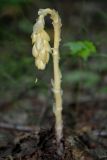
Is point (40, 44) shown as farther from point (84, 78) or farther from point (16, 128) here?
point (84, 78)

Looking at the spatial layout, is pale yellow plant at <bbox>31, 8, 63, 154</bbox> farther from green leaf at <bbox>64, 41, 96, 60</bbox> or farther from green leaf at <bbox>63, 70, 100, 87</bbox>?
green leaf at <bbox>63, 70, 100, 87</bbox>

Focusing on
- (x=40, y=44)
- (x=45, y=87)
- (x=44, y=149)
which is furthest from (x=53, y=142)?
(x=45, y=87)

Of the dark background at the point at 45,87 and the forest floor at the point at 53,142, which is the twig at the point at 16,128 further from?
the dark background at the point at 45,87

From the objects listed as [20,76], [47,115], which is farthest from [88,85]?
[47,115]

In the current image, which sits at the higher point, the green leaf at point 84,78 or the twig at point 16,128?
the green leaf at point 84,78

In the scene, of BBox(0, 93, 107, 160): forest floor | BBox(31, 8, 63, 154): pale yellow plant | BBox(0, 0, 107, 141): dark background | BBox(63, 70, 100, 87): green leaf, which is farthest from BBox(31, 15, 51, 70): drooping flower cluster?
BBox(63, 70, 100, 87): green leaf

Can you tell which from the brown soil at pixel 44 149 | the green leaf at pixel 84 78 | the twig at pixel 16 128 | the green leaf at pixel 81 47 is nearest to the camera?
the brown soil at pixel 44 149

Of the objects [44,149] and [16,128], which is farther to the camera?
[16,128]

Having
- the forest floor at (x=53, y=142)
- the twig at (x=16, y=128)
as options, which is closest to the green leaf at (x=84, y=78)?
the forest floor at (x=53, y=142)

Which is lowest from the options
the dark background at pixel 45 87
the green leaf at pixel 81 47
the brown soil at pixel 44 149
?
the brown soil at pixel 44 149

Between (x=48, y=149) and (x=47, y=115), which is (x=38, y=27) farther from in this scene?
(x=47, y=115)

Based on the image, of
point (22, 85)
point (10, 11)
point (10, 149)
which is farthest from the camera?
point (10, 11)
